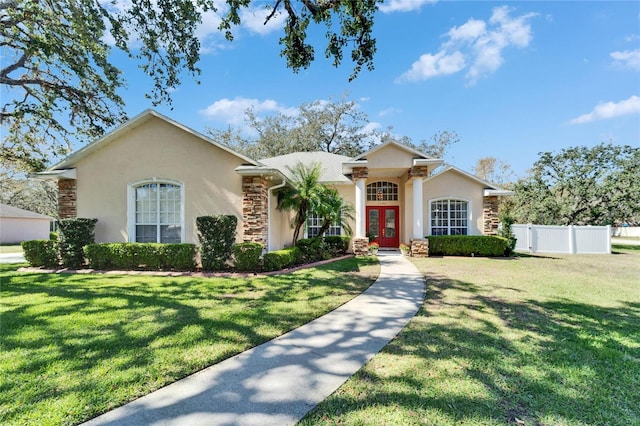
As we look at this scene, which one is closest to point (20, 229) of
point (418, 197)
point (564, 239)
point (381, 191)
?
point (381, 191)

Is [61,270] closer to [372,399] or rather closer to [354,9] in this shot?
[372,399]

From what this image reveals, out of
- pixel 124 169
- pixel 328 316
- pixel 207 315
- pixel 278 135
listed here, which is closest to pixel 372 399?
pixel 328 316

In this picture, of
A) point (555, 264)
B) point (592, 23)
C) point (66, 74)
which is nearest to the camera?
point (592, 23)

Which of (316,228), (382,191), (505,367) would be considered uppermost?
(382,191)

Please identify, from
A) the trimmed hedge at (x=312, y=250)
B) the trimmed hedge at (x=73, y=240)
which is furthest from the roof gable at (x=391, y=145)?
the trimmed hedge at (x=73, y=240)

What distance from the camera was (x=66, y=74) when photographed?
489 inches

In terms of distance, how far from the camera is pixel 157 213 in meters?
10.3

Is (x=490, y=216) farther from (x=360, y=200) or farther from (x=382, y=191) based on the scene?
(x=360, y=200)

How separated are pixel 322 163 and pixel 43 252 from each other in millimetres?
12915

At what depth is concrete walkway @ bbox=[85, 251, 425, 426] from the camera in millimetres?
2557

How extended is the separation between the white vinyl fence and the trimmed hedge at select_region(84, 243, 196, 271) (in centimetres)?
1776

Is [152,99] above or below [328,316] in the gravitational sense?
above

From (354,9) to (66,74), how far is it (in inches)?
529

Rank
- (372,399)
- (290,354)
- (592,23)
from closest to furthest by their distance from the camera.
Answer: (372,399), (290,354), (592,23)
